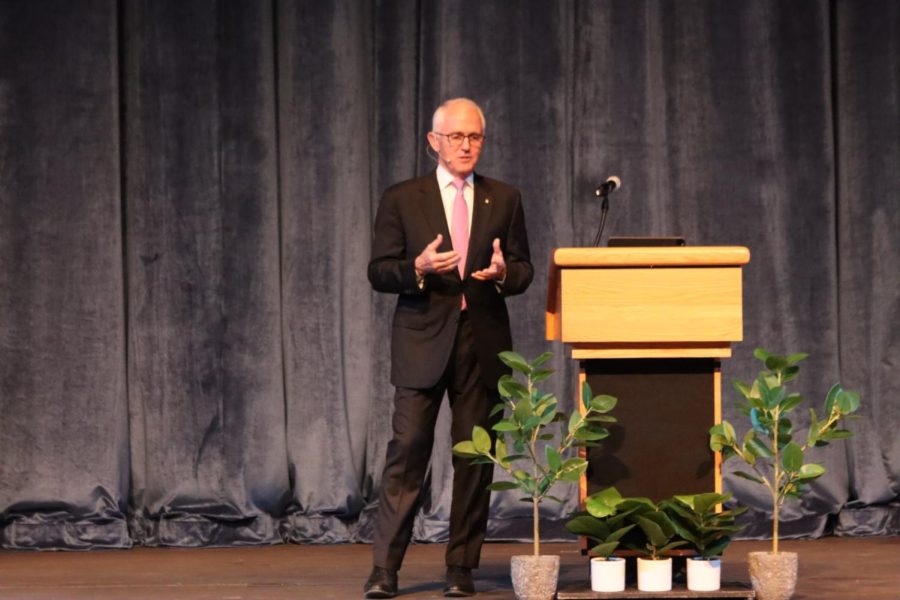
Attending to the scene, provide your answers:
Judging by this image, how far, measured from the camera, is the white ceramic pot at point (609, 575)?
3.42 meters

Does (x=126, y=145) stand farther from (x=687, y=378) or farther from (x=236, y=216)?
(x=687, y=378)

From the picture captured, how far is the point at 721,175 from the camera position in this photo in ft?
17.9

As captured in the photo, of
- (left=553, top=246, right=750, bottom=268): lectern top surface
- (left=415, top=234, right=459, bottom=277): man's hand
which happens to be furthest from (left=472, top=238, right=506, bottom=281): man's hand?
(left=553, top=246, right=750, bottom=268): lectern top surface

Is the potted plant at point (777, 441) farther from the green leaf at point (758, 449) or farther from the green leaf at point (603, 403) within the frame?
the green leaf at point (603, 403)

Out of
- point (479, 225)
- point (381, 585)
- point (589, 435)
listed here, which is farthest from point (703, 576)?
point (479, 225)

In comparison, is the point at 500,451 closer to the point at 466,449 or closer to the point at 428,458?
the point at 466,449

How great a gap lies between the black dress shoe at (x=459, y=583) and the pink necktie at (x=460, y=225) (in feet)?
2.82

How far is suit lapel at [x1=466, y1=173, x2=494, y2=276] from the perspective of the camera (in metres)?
3.81

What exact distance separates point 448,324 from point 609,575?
2.75 feet

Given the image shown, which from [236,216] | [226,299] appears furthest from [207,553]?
[236,216]

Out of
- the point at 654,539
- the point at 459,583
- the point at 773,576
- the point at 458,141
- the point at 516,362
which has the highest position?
the point at 458,141

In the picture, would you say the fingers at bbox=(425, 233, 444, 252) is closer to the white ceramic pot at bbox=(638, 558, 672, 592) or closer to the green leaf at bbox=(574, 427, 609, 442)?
the green leaf at bbox=(574, 427, 609, 442)

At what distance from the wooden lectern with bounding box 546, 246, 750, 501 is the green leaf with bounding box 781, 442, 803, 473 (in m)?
0.18

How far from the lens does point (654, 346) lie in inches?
138
